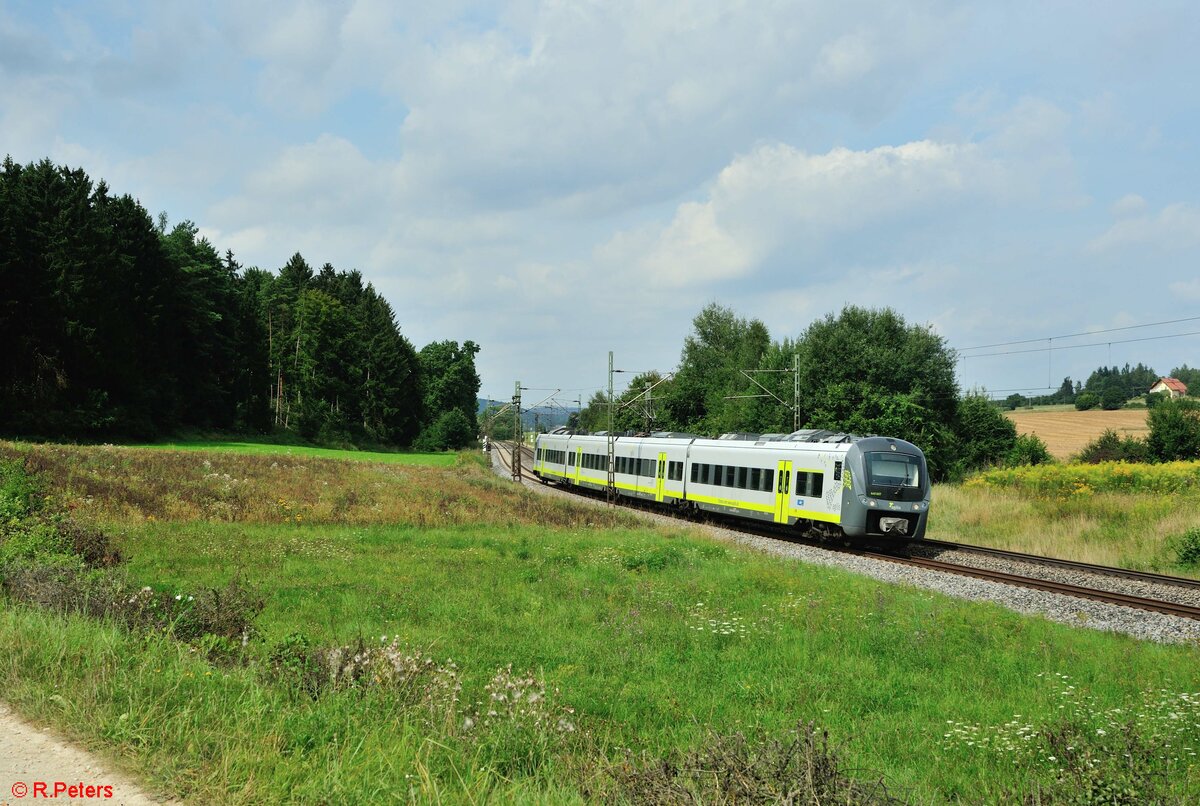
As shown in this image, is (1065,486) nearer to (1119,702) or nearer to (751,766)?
(1119,702)

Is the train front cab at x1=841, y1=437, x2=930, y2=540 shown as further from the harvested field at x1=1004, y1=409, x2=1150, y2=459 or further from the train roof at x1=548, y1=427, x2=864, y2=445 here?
the harvested field at x1=1004, y1=409, x2=1150, y2=459

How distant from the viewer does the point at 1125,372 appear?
110875 millimetres

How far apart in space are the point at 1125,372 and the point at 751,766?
5041 inches

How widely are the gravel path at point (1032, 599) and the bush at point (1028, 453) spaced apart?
32267 mm

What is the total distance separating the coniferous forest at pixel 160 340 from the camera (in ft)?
144

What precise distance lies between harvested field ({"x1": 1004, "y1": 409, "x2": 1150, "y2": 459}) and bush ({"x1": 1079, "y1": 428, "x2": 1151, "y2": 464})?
5.17ft

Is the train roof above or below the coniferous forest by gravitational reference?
below

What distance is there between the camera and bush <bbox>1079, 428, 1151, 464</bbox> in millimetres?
43062

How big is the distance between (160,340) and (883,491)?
5049 centimetres

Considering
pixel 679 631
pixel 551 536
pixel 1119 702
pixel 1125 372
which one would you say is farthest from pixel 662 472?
pixel 1125 372

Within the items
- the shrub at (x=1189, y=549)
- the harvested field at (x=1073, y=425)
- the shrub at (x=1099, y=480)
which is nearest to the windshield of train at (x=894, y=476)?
the shrub at (x=1189, y=549)

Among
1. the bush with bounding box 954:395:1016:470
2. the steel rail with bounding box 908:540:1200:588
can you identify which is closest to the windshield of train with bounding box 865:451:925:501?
the steel rail with bounding box 908:540:1200:588

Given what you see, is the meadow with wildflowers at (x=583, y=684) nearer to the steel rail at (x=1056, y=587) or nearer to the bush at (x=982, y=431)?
the steel rail at (x=1056, y=587)

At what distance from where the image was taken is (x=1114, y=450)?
145 feet
